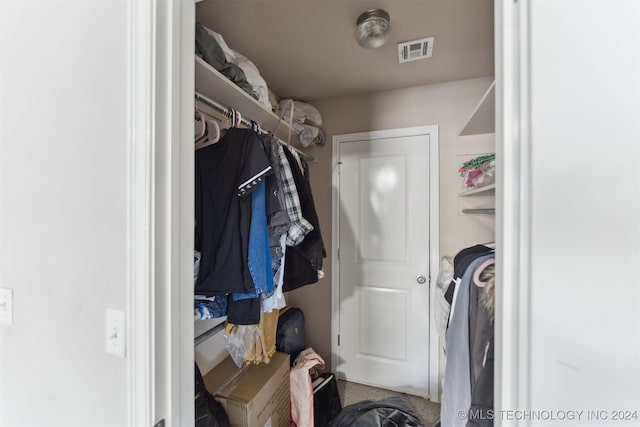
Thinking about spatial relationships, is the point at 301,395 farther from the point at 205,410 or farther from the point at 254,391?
the point at 205,410

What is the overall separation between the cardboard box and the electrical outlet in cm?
87

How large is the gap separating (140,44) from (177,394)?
2.68ft

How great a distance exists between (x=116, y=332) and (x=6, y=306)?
48 cm

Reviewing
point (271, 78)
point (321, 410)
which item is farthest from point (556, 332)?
point (271, 78)

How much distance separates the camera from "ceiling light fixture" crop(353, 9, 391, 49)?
1221 millimetres

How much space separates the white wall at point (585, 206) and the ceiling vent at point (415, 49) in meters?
1.26

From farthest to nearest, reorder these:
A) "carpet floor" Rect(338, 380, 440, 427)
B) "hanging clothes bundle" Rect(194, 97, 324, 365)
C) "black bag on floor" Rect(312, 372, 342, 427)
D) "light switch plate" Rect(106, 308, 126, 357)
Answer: "carpet floor" Rect(338, 380, 440, 427)
"black bag on floor" Rect(312, 372, 342, 427)
"hanging clothes bundle" Rect(194, 97, 324, 365)
"light switch plate" Rect(106, 308, 126, 357)

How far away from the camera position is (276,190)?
109 centimetres

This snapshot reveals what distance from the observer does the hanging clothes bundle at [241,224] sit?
0.95 metres

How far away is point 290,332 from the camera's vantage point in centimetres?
185

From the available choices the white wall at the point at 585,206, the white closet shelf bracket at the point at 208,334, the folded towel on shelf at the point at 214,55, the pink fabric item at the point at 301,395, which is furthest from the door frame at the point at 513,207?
the pink fabric item at the point at 301,395

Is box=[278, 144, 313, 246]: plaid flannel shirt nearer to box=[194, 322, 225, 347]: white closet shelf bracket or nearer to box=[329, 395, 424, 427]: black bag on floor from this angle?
box=[194, 322, 225, 347]: white closet shelf bracket

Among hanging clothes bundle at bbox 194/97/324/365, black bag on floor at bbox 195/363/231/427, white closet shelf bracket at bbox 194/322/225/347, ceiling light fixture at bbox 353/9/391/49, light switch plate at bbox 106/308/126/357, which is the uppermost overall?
ceiling light fixture at bbox 353/9/391/49

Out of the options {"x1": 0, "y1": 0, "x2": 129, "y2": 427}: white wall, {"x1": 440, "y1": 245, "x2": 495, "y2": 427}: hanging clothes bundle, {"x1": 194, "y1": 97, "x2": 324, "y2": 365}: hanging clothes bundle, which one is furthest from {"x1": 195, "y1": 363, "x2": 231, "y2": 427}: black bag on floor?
{"x1": 440, "y1": 245, "x2": 495, "y2": 427}: hanging clothes bundle
